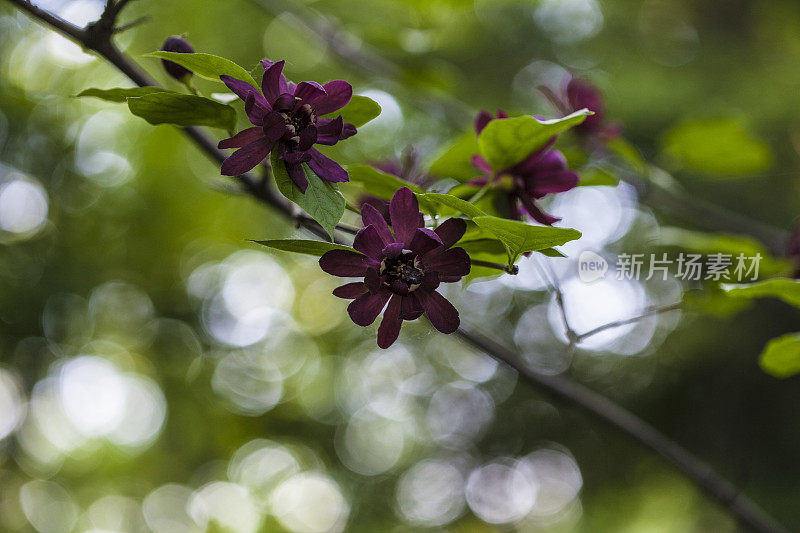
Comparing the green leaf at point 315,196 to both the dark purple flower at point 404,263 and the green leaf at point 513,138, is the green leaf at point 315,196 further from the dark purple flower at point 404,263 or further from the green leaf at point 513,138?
the green leaf at point 513,138

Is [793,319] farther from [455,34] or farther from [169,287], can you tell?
[169,287]

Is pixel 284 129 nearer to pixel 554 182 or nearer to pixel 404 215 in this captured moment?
pixel 404 215

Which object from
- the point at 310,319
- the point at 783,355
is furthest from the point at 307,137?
the point at 310,319

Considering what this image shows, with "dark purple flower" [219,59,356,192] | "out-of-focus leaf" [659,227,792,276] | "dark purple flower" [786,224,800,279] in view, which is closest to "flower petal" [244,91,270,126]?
"dark purple flower" [219,59,356,192]

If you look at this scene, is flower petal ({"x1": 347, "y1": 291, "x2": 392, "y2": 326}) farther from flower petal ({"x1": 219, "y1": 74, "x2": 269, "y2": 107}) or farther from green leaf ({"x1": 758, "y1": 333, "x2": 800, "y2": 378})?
green leaf ({"x1": 758, "y1": 333, "x2": 800, "y2": 378})

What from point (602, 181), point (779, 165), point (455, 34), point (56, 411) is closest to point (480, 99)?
point (455, 34)

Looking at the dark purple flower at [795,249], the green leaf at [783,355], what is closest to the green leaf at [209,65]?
the green leaf at [783,355]
